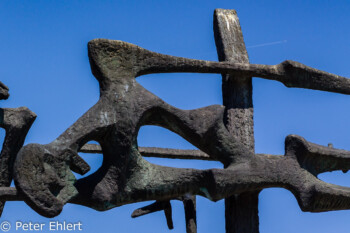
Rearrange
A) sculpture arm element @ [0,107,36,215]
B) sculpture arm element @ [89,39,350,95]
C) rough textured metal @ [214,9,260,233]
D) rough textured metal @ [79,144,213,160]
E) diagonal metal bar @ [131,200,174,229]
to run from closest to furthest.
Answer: sculpture arm element @ [89,39,350,95] → sculpture arm element @ [0,107,36,215] → rough textured metal @ [214,9,260,233] → diagonal metal bar @ [131,200,174,229] → rough textured metal @ [79,144,213,160]

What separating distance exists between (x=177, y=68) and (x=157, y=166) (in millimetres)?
671

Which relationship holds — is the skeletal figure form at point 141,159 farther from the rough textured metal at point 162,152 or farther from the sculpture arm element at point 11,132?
the rough textured metal at point 162,152

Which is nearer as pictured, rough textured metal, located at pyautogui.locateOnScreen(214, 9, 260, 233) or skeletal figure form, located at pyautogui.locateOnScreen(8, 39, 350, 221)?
skeletal figure form, located at pyautogui.locateOnScreen(8, 39, 350, 221)

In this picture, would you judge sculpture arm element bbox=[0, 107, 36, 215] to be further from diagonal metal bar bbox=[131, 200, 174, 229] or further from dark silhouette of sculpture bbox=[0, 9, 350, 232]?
diagonal metal bar bbox=[131, 200, 174, 229]

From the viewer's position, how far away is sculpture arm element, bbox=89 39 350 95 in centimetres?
416

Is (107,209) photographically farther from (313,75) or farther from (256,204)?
(313,75)

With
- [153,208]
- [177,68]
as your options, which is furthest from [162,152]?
[177,68]

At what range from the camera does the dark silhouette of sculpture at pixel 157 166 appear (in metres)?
3.77

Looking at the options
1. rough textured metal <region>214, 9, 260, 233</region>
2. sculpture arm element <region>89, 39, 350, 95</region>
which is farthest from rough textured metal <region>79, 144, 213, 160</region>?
sculpture arm element <region>89, 39, 350, 95</region>

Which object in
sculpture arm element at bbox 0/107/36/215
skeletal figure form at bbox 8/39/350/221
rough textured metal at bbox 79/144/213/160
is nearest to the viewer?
skeletal figure form at bbox 8/39/350/221

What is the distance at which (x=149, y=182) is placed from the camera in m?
4.06

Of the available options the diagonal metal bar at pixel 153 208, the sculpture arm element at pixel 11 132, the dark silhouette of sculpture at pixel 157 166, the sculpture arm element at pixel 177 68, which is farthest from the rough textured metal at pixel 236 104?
the sculpture arm element at pixel 11 132

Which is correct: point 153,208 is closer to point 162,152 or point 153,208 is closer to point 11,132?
point 162,152

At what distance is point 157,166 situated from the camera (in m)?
4.14
